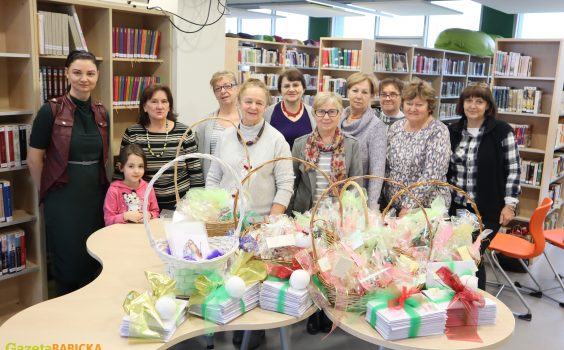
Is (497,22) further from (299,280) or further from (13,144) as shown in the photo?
(299,280)

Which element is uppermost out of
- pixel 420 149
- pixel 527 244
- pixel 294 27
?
pixel 294 27

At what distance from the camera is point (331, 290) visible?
1.88 meters

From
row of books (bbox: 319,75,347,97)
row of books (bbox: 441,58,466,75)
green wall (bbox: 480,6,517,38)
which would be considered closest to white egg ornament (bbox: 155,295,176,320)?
row of books (bbox: 319,75,347,97)

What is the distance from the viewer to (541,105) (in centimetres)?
507

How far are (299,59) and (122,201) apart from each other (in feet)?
21.0

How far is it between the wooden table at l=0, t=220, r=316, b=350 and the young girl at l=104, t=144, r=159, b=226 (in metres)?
0.80

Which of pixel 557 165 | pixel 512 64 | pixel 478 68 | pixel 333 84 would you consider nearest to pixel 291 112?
pixel 512 64

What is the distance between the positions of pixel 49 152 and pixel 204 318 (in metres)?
1.80

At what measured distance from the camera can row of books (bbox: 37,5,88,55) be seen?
323 cm

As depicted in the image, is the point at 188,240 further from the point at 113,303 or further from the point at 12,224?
the point at 12,224

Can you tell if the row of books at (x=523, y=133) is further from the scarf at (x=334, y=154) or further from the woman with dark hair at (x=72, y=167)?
the woman with dark hair at (x=72, y=167)

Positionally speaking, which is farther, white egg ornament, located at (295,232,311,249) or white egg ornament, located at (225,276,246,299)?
white egg ornament, located at (295,232,311,249)

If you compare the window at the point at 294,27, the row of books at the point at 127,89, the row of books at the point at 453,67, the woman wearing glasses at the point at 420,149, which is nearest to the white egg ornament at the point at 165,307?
the woman wearing glasses at the point at 420,149

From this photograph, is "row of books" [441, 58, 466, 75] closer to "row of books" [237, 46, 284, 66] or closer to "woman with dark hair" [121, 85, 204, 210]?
"row of books" [237, 46, 284, 66]
